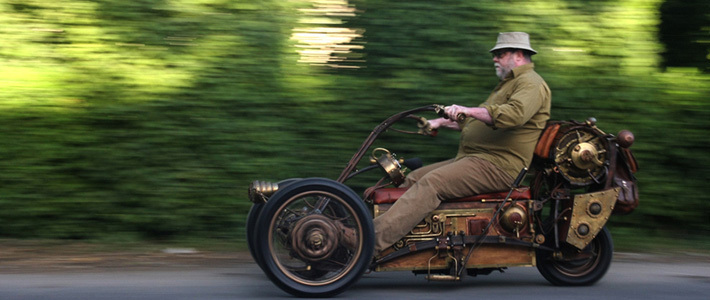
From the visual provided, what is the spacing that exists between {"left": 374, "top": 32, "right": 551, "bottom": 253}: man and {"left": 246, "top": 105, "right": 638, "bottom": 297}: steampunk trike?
102 mm

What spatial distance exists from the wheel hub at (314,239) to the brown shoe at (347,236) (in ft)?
0.12

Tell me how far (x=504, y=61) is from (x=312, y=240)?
1.80 metres

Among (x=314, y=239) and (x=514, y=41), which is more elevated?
(x=514, y=41)

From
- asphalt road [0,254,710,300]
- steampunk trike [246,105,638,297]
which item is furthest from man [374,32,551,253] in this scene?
asphalt road [0,254,710,300]

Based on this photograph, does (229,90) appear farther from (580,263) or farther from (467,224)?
(580,263)

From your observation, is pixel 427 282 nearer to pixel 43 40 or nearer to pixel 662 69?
pixel 662 69

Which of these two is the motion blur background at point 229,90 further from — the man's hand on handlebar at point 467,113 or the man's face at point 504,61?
the man's hand on handlebar at point 467,113

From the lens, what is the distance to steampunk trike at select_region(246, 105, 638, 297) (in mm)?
5273

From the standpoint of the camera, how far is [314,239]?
5.30 metres

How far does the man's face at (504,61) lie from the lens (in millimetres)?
5715

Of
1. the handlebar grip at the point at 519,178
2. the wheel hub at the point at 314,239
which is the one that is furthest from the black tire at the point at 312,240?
the handlebar grip at the point at 519,178

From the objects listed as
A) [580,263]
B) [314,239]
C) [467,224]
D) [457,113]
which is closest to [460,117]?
[457,113]

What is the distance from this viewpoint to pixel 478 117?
5.34m

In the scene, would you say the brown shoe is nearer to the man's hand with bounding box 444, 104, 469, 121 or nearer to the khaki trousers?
the khaki trousers
